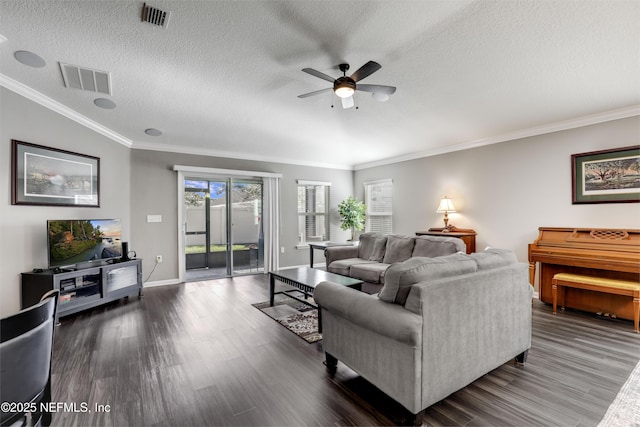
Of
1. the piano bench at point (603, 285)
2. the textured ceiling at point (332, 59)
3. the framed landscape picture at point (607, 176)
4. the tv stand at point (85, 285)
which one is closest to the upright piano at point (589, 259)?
the piano bench at point (603, 285)

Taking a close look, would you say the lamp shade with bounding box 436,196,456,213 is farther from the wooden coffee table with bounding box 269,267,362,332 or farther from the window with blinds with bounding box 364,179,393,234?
the wooden coffee table with bounding box 269,267,362,332

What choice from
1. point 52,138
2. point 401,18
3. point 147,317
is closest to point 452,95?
point 401,18

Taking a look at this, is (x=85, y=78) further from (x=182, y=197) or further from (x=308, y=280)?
(x=308, y=280)

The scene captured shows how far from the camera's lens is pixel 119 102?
11.4 feet

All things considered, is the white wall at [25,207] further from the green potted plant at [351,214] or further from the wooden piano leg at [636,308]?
the wooden piano leg at [636,308]

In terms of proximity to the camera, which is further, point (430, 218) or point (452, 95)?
point (430, 218)

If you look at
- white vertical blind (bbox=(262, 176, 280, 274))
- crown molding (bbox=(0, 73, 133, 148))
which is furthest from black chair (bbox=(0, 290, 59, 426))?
white vertical blind (bbox=(262, 176, 280, 274))

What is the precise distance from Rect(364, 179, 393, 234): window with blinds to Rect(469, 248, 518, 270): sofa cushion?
4208mm

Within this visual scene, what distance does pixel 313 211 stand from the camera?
707 cm

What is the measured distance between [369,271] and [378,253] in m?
0.81

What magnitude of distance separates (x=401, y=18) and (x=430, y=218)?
4182mm

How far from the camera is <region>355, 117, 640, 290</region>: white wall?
3.69 m

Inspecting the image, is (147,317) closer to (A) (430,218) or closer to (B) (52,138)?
(B) (52,138)

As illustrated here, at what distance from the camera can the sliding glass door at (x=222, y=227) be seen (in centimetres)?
570
